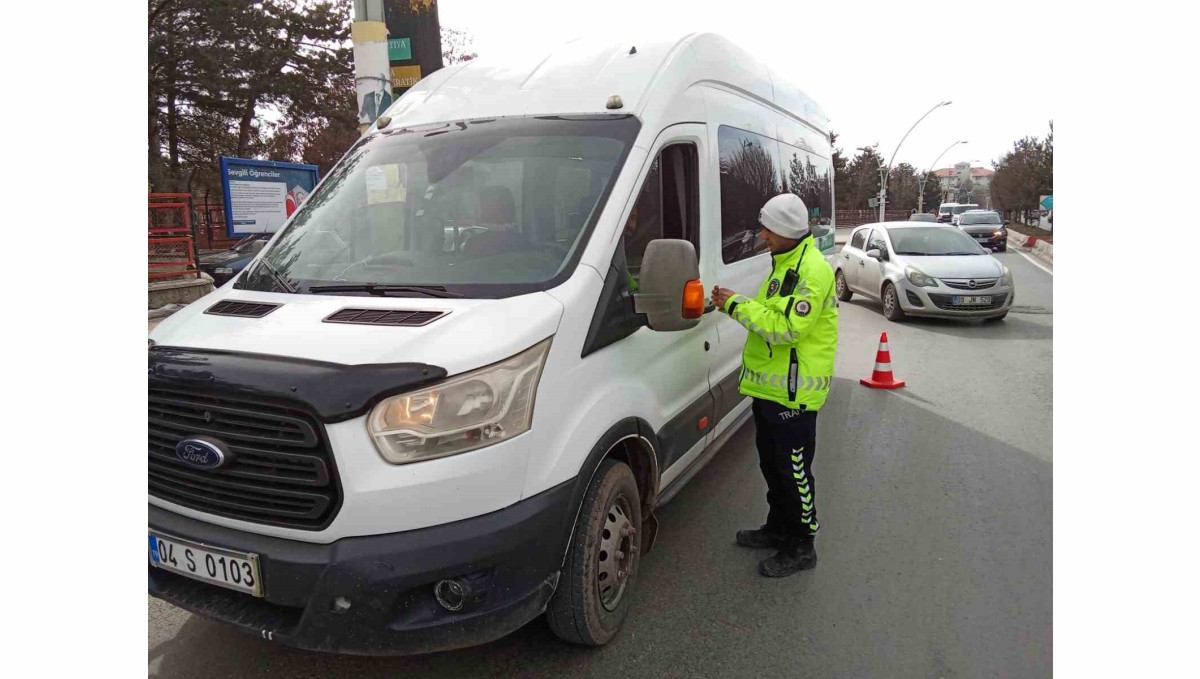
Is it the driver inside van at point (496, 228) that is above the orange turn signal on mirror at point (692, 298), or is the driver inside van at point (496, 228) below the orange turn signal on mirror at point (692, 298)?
above

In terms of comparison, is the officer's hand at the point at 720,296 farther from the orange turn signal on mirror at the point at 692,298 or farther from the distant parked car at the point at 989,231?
the distant parked car at the point at 989,231

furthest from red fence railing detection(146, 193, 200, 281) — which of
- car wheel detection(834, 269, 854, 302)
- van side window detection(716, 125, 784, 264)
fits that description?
van side window detection(716, 125, 784, 264)

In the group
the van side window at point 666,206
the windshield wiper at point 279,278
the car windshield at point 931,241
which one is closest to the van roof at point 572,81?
the van side window at point 666,206

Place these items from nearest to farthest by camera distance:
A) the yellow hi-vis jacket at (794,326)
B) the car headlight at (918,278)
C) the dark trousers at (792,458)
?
1. the yellow hi-vis jacket at (794,326)
2. the dark trousers at (792,458)
3. the car headlight at (918,278)

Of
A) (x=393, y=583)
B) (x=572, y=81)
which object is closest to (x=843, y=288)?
(x=572, y=81)

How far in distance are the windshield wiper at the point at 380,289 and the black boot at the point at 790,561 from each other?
2085 mm

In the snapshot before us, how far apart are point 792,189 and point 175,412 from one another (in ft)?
16.8

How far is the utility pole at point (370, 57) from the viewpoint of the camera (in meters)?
7.10

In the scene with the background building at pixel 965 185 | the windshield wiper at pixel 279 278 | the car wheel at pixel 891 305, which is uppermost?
the background building at pixel 965 185

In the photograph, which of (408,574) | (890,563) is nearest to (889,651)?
A: (890,563)

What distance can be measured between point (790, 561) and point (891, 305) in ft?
29.0

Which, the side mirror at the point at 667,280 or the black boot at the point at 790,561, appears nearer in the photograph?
the side mirror at the point at 667,280

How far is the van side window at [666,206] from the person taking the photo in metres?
3.35

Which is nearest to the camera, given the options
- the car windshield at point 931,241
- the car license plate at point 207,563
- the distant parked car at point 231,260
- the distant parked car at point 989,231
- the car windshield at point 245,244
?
the car license plate at point 207,563
